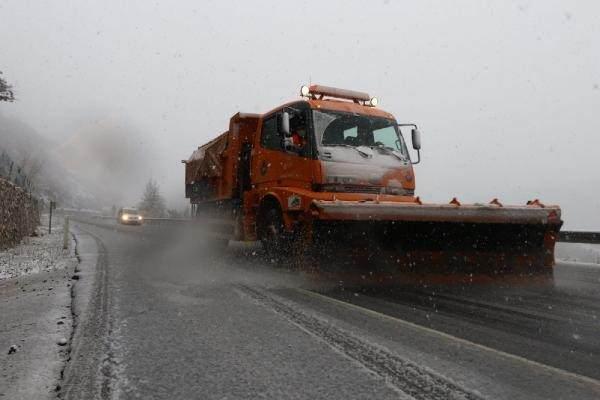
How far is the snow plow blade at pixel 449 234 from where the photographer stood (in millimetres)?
6285

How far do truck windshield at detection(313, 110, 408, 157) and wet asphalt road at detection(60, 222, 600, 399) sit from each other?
2337 millimetres

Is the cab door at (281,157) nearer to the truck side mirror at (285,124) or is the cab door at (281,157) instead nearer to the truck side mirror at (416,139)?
the truck side mirror at (285,124)

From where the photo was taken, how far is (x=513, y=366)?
9.82 ft

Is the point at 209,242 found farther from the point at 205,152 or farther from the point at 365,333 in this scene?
the point at 365,333

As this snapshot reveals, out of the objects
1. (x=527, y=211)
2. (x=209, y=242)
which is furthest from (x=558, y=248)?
(x=209, y=242)

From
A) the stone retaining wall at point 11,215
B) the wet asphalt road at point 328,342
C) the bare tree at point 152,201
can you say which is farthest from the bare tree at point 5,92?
the bare tree at point 152,201

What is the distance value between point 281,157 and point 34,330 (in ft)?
15.4

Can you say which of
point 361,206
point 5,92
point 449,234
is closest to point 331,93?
point 361,206

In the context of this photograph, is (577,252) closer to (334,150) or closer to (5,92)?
(334,150)

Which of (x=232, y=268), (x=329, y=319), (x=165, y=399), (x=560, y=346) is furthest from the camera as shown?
(x=232, y=268)

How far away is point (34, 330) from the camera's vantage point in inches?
152

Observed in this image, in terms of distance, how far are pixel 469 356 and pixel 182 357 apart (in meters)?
1.87

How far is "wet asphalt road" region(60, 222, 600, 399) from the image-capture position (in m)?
2.61

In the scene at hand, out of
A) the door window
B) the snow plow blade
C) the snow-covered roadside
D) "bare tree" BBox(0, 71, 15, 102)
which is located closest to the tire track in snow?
the snow-covered roadside
